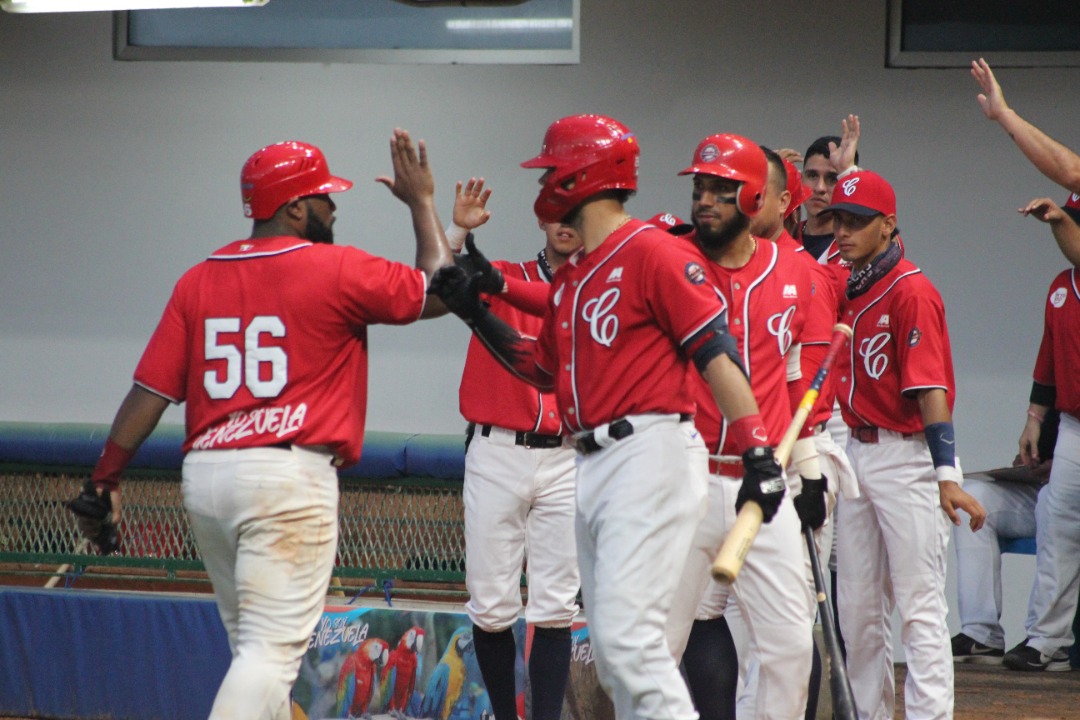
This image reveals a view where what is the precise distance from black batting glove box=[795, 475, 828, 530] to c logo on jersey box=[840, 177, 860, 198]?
113 centimetres

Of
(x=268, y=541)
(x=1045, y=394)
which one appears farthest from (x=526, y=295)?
(x=1045, y=394)

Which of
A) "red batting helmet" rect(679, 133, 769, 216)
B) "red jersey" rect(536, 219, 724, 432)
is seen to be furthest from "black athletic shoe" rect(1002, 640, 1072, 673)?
"red jersey" rect(536, 219, 724, 432)

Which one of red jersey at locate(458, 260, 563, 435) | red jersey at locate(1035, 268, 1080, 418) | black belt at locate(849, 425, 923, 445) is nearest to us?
red jersey at locate(458, 260, 563, 435)

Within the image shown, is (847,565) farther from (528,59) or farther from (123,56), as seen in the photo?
(123,56)

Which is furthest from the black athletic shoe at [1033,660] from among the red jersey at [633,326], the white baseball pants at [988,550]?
the red jersey at [633,326]

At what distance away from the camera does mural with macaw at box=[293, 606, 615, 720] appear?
4.57m

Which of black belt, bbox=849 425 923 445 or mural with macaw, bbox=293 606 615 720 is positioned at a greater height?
black belt, bbox=849 425 923 445

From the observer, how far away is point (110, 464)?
3.37m

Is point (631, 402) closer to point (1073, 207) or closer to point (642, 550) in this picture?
point (642, 550)

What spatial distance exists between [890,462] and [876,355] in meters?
0.34

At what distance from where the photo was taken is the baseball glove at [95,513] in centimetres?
339

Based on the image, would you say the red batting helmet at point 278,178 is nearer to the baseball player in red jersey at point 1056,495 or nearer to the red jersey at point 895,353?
the red jersey at point 895,353

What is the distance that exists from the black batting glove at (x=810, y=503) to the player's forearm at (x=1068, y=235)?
1.64 m

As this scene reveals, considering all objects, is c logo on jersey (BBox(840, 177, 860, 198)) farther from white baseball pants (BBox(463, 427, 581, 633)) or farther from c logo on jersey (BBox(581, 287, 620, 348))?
c logo on jersey (BBox(581, 287, 620, 348))
